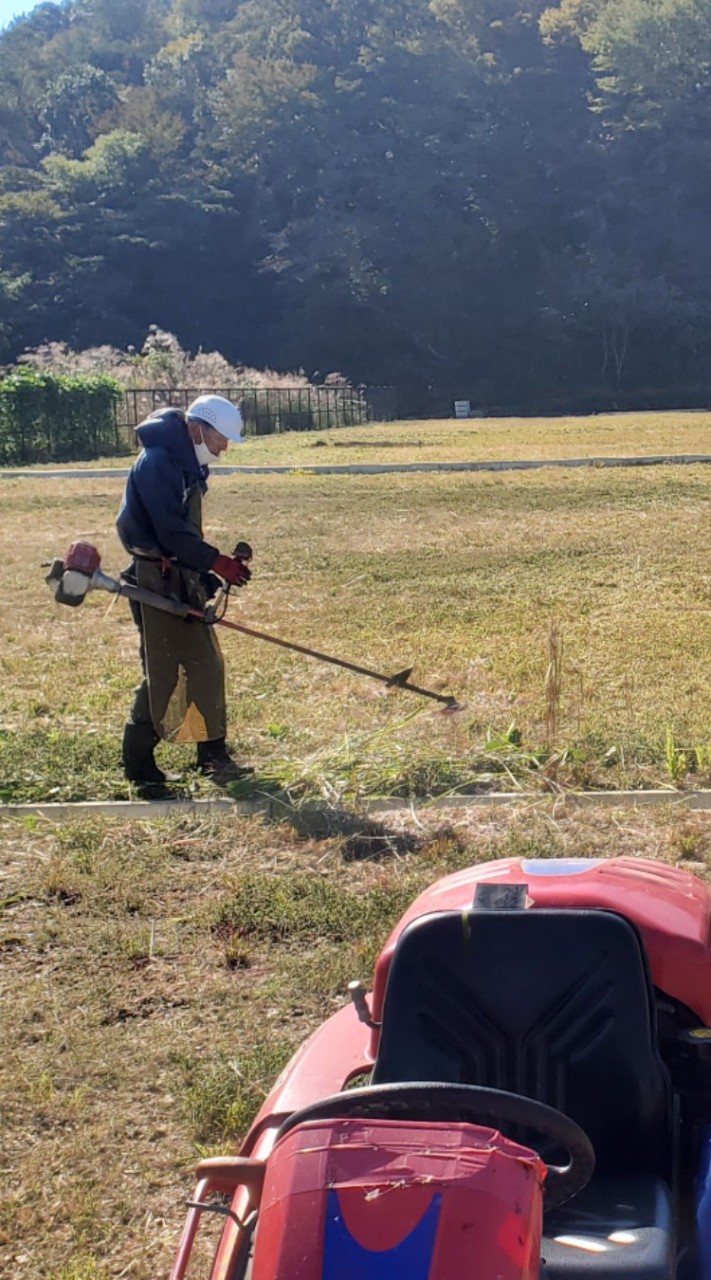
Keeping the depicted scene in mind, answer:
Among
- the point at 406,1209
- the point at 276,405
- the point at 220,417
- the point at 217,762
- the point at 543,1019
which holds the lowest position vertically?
the point at 217,762

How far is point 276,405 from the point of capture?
4288cm

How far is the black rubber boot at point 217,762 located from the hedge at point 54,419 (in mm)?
25073

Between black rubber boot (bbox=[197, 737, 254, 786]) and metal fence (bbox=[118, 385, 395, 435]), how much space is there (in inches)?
1124

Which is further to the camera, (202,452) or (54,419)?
(54,419)

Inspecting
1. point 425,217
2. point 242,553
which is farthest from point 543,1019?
point 425,217

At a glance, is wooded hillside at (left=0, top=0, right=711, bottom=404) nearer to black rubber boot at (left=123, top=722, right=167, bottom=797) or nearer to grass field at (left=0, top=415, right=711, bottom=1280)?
grass field at (left=0, top=415, right=711, bottom=1280)

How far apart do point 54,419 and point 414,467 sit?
11.6 meters

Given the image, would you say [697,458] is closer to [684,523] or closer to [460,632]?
[684,523]

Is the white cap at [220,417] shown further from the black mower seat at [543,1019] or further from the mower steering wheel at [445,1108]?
the mower steering wheel at [445,1108]

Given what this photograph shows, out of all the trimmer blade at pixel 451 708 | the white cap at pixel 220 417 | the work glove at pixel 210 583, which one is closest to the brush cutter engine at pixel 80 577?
the work glove at pixel 210 583

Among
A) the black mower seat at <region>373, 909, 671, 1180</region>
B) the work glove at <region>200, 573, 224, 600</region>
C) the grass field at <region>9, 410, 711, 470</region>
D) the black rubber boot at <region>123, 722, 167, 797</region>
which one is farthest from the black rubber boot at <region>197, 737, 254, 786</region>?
the grass field at <region>9, 410, 711, 470</region>

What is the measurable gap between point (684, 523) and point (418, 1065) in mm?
12608

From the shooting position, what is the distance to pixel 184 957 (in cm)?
442

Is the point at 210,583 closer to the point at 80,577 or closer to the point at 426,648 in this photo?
the point at 80,577
